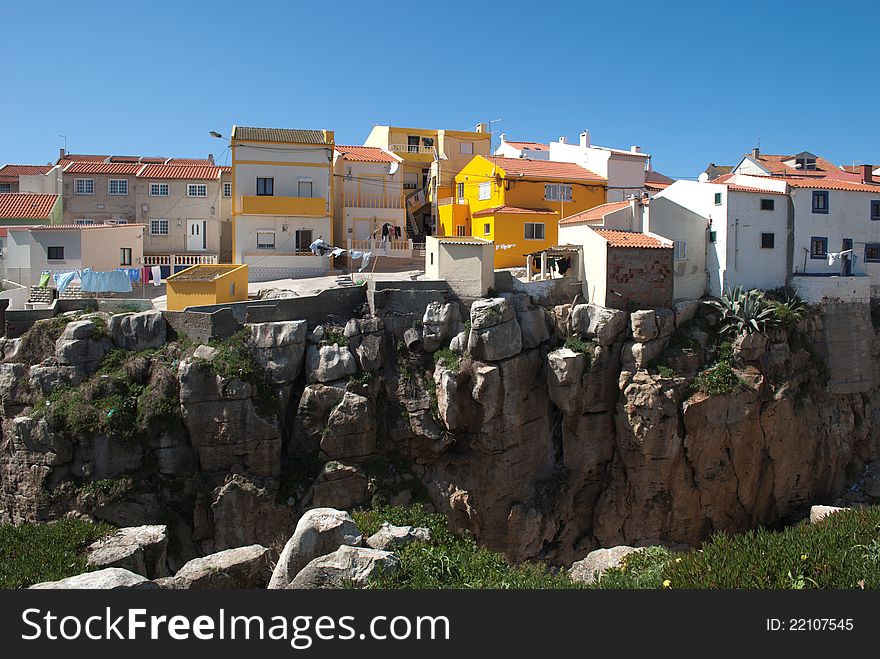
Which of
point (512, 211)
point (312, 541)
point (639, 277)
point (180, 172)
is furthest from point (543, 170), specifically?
point (312, 541)

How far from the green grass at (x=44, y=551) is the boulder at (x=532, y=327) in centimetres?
1713

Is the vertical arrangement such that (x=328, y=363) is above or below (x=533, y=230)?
below

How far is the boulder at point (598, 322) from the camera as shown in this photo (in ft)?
99.3

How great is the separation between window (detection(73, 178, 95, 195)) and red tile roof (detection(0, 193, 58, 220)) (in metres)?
2.08

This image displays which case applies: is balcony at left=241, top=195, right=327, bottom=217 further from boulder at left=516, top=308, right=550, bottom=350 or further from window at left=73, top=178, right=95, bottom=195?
boulder at left=516, top=308, right=550, bottom=350

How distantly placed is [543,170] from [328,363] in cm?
1933

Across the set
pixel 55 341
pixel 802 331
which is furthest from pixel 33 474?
pixel 802 331

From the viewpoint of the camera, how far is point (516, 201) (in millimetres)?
40594

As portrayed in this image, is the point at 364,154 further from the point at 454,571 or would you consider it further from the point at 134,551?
the point at 454,571

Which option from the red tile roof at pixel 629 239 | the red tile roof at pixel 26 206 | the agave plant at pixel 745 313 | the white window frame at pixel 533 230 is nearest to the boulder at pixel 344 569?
the red tile roof at pixel 629 239

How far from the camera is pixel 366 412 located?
Result: 2834cm

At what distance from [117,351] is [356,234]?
18497 mm

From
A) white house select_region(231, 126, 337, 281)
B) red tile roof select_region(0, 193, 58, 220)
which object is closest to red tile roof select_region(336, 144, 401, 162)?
white house select_region(231, 126, 337, 281)

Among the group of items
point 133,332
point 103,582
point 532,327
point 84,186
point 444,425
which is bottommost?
point 103,582
